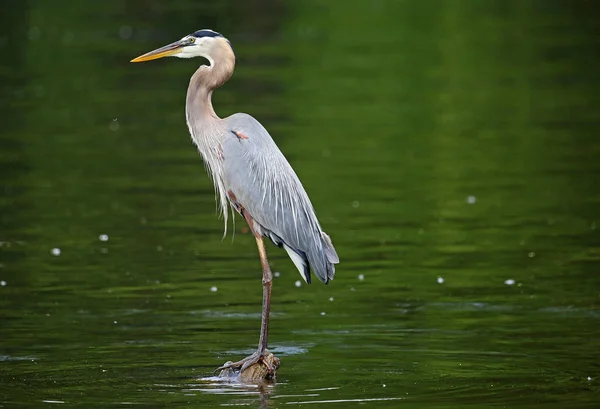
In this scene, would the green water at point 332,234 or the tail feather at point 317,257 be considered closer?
the green water at point 332,234

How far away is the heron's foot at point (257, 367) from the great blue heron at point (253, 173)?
14.0 inches

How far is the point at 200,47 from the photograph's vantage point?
384 inches

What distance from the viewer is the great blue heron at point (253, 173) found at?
377 inches

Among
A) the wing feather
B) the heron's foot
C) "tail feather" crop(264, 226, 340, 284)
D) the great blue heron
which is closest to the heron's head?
the great blue heron

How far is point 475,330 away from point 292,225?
171 cm

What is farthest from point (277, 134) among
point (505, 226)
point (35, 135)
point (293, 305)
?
point (293, 305)

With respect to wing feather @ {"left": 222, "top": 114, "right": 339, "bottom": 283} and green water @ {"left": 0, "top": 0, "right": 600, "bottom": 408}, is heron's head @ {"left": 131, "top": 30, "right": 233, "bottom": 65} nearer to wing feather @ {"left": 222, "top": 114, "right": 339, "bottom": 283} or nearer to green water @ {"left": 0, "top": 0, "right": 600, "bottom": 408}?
wing feather @ {"left": 222, "top": 114, "right": 339, "bottom": 283}

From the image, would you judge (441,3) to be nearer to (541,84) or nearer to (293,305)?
(541,84)

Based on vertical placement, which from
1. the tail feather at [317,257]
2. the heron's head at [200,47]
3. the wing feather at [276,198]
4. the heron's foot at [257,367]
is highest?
the heron's head at [200,47]

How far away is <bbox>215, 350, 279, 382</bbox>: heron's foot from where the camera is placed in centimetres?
913

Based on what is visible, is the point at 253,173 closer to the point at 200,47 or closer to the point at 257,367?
the point at 200,47

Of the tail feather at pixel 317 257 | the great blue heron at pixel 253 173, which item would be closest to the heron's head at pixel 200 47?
the great blue heron at pixel 253 173

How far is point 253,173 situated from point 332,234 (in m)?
4.58

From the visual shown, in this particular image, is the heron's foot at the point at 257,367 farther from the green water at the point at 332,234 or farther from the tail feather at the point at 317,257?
the tail feather at the point at 317,257
